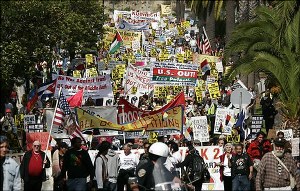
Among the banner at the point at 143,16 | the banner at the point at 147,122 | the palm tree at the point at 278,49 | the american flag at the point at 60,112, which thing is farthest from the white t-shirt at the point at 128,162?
the banner at the point at 143,16

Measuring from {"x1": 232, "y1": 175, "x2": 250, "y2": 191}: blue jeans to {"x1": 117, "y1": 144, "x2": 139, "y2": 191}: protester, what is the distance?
1775 millimetres

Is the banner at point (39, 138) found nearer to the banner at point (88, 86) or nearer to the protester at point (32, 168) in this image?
the protester at point (32, 168)

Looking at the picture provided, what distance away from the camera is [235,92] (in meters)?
27.1

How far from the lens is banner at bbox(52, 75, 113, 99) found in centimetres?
2734

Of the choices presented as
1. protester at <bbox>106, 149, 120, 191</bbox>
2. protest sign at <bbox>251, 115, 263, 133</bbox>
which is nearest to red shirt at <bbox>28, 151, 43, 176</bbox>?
protester at <bbox>106, 149, 120, 191</bbox>

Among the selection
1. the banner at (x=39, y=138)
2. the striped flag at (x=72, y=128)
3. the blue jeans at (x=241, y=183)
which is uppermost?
the striped flag at (x=72, y=128)

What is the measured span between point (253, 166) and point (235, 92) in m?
9.42

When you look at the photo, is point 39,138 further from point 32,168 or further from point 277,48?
point 277,48

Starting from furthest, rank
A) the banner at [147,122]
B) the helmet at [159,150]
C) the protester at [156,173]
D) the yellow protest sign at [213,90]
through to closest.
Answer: the yellow protest sign at [213,90], the banner at [147,122], the helmet at [159,150], the protester at [156,173]

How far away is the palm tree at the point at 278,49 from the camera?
24797mm

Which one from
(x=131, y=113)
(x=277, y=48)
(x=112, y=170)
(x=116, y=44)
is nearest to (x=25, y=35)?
(x=277, y=48)

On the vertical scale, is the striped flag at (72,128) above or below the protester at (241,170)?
above

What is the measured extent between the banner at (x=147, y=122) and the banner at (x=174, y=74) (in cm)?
810

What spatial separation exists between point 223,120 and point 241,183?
8.50 meters
